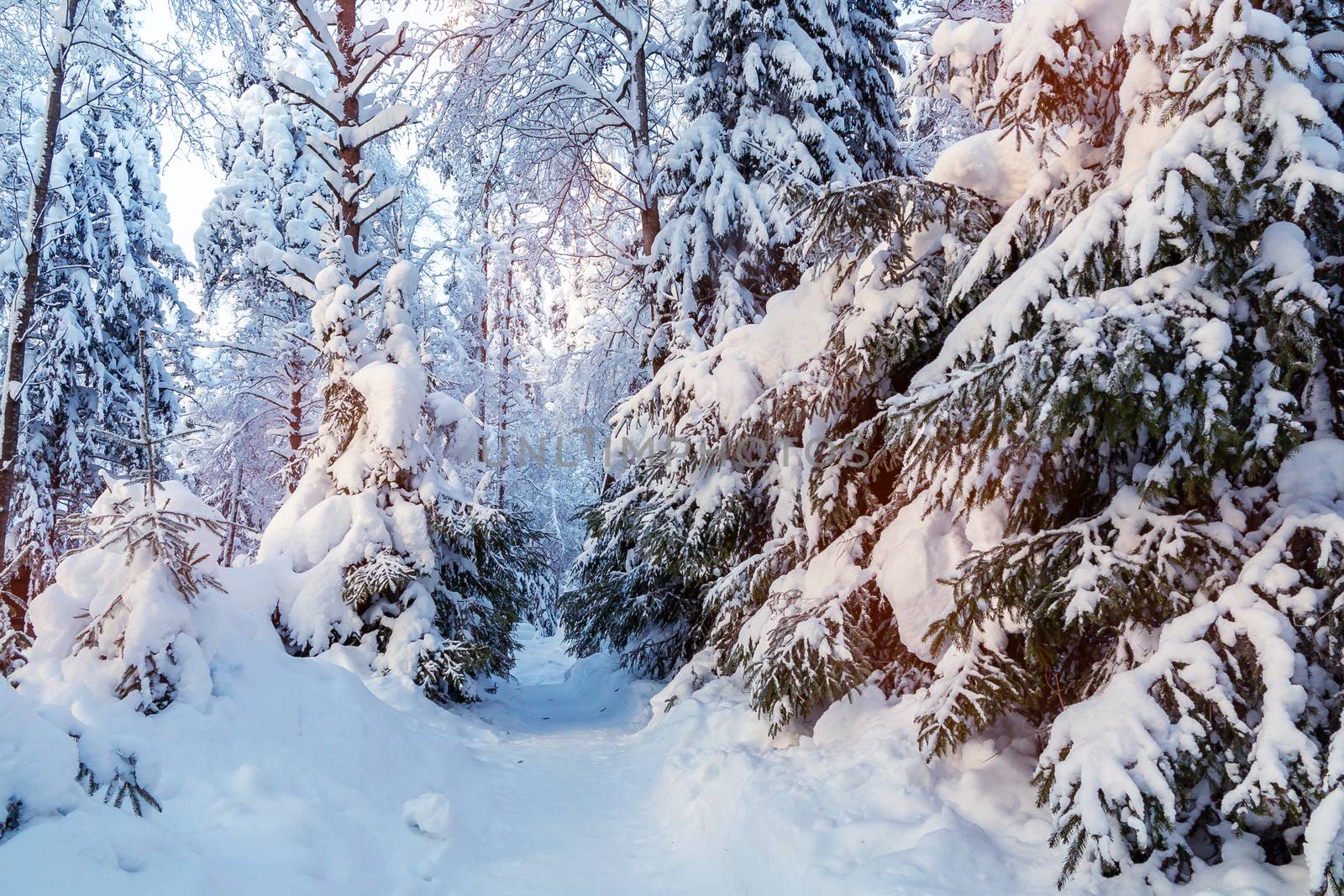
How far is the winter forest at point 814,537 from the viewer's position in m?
2.81

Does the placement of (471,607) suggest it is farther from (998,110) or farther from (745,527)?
(998,110)

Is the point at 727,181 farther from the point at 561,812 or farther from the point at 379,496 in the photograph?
the point at 561,812

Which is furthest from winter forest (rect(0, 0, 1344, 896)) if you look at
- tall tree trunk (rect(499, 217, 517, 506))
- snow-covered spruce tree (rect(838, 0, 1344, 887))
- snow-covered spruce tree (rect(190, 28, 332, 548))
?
tall tree trunk (rect(499, 217, 517, 506))

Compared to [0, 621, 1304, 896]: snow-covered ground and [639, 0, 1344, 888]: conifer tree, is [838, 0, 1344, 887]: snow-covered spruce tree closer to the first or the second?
[639, 0, 1344, 888]: conifer tree

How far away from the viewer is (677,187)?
9.63 metres

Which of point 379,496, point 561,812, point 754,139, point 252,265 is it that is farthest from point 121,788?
point 252,265

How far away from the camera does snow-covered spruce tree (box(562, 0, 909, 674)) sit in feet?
27.1

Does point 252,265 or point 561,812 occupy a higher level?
point 252,265

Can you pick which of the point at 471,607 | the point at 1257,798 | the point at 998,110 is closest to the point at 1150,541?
the point at 1257,798

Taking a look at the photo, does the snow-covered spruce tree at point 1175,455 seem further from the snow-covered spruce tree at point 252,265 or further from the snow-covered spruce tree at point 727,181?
the snow-covered spruce tree at point 252,265

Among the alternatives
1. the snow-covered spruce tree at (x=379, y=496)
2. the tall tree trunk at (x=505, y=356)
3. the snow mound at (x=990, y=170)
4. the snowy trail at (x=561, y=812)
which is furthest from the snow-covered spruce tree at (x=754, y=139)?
the tall tree trunk at (x=505, y=356)

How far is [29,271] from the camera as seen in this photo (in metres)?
6.50

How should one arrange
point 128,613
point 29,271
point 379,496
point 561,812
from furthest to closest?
1. point 379,496
2. point 29,271
3. point 561,812
4. point 128,613

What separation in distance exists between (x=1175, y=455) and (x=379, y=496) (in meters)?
6.58
